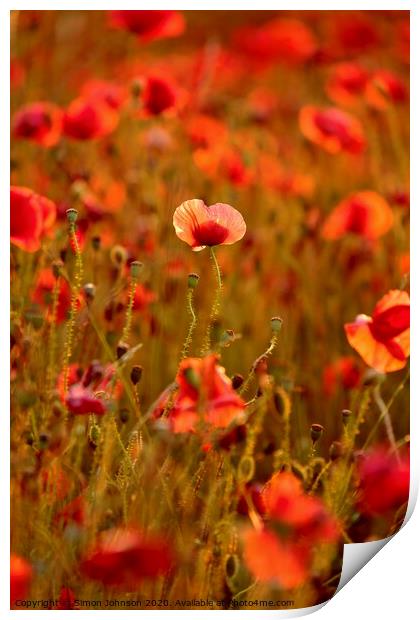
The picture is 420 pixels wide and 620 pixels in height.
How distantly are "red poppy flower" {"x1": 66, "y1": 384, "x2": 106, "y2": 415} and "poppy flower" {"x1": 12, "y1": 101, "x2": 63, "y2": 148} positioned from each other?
272mm

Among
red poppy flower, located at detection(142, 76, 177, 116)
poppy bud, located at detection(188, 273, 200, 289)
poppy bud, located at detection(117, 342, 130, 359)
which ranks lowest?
poppy bud, located at detection(117, 342, 130, 359)

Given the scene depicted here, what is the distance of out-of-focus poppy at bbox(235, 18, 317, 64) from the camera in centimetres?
132

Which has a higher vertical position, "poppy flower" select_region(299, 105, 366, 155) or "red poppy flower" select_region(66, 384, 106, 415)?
"poppy flower" select_region(299, 105, 366, 155)

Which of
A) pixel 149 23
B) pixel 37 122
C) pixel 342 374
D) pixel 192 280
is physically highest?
pixel 149 23

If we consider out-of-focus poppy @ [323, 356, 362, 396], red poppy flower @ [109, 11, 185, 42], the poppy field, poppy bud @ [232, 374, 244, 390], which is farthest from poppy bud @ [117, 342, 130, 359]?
red poppy flower @ [109, 11, 185, 42]

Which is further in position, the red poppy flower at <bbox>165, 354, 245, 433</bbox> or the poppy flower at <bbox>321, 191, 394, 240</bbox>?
the poppy flower at <bbox>321, 191, 394, 240</bbox>

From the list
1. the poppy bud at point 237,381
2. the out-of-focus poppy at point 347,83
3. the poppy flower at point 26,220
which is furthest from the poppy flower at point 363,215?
the poppy flower at point 26,220

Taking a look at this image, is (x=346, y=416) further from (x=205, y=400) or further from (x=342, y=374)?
(x=205, y=400)

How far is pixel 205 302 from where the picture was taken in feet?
4.28

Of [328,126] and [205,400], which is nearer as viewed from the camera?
[205,400]

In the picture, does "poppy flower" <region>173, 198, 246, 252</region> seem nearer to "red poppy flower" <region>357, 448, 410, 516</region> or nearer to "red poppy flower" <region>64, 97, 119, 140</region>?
"red poppy flower" <region>64, 97, 119, 140</region>

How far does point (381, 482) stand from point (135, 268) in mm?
351

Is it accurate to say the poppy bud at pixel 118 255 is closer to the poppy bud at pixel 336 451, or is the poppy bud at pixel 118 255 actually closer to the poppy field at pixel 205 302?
the poppy field at pixel 205 302

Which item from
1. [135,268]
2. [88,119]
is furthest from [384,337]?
[88,119]
